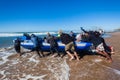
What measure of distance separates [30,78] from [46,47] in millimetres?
5884

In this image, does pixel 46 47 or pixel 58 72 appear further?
pixel 46 47

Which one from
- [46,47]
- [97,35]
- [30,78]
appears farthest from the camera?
[46,47]

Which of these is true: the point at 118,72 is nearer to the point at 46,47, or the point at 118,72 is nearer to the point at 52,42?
the point at 52,42

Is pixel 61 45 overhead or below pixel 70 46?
below

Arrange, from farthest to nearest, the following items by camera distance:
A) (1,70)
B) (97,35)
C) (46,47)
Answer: (46,47), (97,35), (1,70)

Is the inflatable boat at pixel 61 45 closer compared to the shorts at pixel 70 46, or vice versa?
the shorts at pixel 70 46

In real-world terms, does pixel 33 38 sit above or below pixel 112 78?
above

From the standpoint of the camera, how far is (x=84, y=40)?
11.2 m

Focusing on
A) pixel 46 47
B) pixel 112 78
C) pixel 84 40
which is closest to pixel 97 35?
pixel 84 40

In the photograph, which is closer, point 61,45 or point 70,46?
point 70,46

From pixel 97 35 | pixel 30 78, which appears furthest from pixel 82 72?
pixel 97 35

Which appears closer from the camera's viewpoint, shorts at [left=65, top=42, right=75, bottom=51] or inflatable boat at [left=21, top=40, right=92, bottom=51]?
shorts at [left=65, top=42, right=75, bottom=51]

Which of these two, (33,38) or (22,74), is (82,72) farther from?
(33,38)

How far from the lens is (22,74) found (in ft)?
24.3
